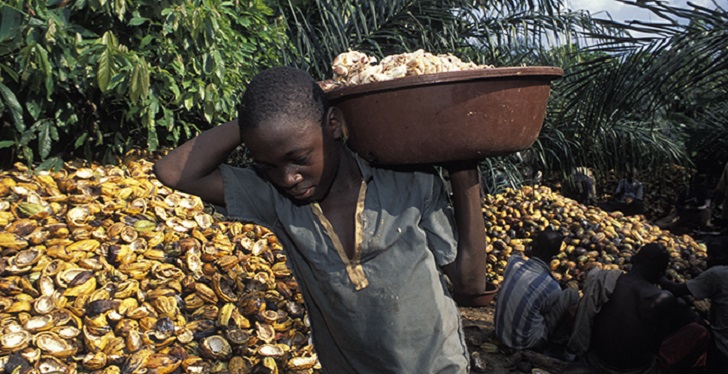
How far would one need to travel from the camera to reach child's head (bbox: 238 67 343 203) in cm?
109

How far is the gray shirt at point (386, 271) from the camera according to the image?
4.00ft

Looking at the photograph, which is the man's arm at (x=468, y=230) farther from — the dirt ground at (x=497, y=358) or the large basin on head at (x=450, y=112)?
the dirt ground at (x=497, y=358)

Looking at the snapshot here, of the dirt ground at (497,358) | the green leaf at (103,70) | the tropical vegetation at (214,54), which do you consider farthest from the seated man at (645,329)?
the green leaf at (103,70)

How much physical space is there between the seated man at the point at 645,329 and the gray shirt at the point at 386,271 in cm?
262

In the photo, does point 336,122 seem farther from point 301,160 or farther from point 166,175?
point 166,175

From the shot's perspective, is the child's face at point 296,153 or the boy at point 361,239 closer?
the child's face at point 296,153

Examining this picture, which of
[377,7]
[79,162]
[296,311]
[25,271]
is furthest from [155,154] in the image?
[377,7]

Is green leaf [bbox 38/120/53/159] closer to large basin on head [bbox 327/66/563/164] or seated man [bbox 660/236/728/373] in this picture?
large basin on head [bbox 327/66/563/164]

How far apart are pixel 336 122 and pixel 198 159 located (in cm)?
38

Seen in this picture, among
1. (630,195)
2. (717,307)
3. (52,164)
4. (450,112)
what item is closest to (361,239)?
(450,112)

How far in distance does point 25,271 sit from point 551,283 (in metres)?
3.45

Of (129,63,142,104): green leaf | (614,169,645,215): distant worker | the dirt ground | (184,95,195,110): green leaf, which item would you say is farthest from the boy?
(614,169,645,215): distant worker

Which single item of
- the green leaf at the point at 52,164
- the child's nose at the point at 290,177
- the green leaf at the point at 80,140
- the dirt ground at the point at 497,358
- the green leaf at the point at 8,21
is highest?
the green leaf at the point at 8,21

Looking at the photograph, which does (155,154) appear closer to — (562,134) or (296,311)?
(296,311)
